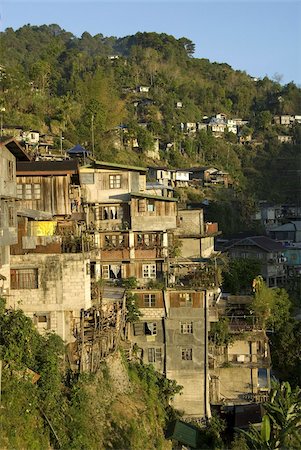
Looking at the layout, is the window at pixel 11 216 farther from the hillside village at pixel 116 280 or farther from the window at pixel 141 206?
the window at pixel 141 206

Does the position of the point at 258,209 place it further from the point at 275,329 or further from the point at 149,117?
the point at 275,329

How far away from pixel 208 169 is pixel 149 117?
43.2 feet

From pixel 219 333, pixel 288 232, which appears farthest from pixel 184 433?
pixel 288 232

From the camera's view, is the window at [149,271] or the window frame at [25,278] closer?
the window frame at [25,278]

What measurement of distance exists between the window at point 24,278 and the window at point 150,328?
6.37 m

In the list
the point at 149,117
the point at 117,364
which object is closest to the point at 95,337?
the point at 117,364

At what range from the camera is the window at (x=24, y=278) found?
64.4 ft

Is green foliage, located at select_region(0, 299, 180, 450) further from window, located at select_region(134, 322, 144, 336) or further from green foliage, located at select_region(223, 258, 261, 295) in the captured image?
green foliage, located at select_region(223, 258, 261, 295)

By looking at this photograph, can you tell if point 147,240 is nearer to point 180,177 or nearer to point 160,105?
point 180,177

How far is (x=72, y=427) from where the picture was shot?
1658 centimetres

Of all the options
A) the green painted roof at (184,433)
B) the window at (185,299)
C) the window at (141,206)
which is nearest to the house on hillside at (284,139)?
the window at (141,206)

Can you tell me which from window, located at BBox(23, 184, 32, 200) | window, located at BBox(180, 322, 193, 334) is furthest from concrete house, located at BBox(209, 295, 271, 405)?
window, located at BBox(23, 184, 32, 200)

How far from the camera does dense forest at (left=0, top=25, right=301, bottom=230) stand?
163 feet

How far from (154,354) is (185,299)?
8.50 feet
